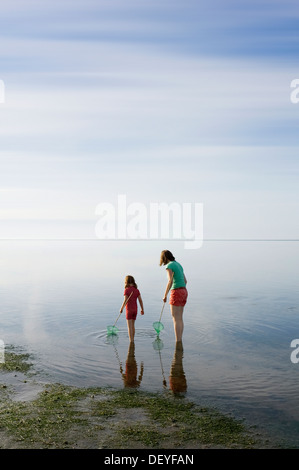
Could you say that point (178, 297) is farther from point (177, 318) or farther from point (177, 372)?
point (177, 372)

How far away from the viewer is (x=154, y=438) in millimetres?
6996

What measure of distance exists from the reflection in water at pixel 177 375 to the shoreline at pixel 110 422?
1.28ft

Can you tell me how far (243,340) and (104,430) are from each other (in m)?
7.84

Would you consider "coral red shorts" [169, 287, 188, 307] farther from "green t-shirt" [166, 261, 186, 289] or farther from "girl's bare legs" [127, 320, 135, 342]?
"girl's bare legs" [127, 320, 135, 342]

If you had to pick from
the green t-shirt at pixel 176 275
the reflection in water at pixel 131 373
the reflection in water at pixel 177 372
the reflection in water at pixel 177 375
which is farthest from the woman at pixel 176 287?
the reflection in water at pixel 131 373

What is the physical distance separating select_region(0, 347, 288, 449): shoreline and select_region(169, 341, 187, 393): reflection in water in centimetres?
39

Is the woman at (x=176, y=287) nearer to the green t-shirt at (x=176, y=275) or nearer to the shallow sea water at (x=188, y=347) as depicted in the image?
the green t-shirt at (x=176, y=275)

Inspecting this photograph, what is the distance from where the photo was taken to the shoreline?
6.88 meters

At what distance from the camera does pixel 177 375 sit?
10578 mm

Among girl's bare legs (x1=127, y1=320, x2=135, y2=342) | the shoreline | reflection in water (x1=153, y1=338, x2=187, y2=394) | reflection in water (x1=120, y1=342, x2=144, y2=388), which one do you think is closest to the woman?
reflection in water (x1=153, y1=338, x2=187, y2=394)

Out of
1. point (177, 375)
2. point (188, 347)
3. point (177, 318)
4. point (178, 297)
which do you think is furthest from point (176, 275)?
point (177, 375)

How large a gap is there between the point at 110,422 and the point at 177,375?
3166 mm

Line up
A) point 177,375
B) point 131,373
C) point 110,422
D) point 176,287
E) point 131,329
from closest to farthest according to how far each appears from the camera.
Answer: point 110,422, point 177,375, point 131,373, point 176,287, point 131,329

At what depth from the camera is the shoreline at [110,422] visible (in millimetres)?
6883
